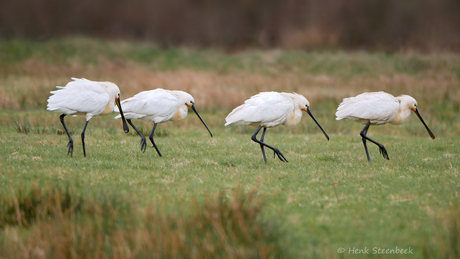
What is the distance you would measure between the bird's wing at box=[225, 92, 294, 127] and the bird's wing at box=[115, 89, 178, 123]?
1448 millimetres

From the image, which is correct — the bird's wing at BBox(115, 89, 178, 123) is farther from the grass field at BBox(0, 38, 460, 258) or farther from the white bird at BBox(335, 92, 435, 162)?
the white bird at BBox(335, 92, 435, 162)

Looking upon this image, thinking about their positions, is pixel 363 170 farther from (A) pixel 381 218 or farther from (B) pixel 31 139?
(B) pixel 31 139

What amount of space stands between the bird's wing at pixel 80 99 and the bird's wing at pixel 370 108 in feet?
16.1

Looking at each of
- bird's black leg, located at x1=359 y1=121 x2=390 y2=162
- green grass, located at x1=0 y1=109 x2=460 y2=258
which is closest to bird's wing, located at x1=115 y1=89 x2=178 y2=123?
green grass, located at x1=0 y1=109 x2=460 y2=258

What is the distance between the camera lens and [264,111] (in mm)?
9828

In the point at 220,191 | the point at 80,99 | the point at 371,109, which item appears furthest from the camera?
the point at 371,109

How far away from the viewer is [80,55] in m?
33.4

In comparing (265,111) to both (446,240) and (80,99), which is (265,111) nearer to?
(80,99)

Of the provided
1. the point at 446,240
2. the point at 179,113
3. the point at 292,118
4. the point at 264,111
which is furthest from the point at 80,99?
the point at 446,240

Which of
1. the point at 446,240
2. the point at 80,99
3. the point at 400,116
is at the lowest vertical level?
the point at 400,116

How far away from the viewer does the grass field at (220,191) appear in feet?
17.7

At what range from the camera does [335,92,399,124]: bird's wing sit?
1037 cm

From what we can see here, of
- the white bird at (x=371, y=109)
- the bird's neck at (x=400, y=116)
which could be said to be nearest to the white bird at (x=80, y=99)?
the white bird at (x=371, y=109)

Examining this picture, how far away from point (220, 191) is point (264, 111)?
357 centimetres
